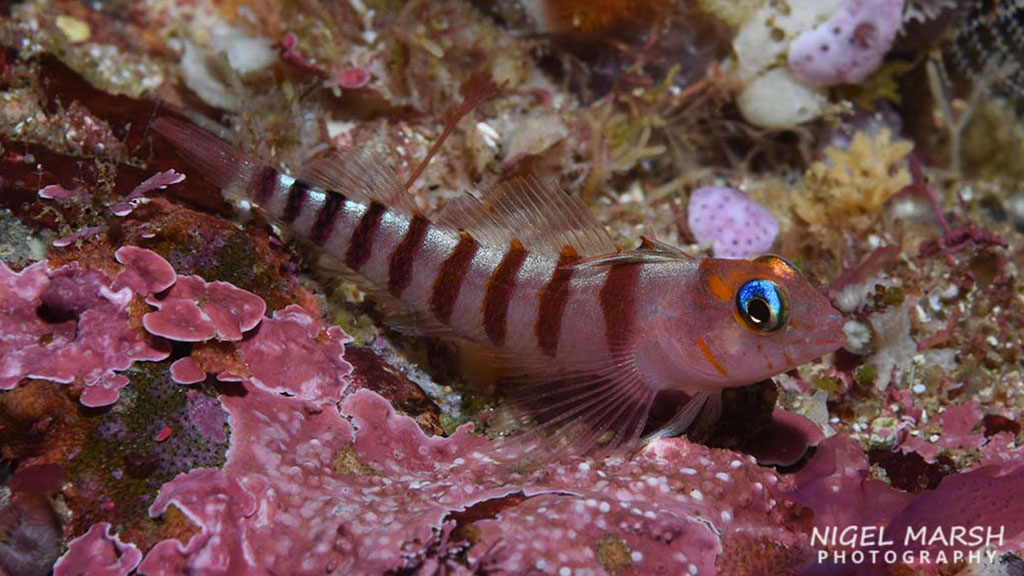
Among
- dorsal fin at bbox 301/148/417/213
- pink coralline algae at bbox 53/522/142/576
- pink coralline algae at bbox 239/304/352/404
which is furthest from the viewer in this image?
dorsal fin at bbox 301/148/417/213

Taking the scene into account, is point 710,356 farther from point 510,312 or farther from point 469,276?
point 469,276

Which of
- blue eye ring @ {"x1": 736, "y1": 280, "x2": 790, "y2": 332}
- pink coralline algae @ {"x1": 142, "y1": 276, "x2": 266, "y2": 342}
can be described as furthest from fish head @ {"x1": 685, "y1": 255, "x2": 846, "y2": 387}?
pink coralline algae @ {"x1": 142, "y1": 276, "x2": 266, "y2": 342}

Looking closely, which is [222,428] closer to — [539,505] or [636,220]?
[539,505]

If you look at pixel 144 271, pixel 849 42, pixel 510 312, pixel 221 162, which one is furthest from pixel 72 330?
pixel 849 42

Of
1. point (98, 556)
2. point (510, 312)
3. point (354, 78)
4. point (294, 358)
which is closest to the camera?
point (98, 556)

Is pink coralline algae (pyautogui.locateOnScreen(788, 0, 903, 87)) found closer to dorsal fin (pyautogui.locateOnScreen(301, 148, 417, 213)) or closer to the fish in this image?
the fish
